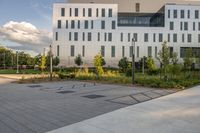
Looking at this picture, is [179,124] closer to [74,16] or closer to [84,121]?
[84,121]

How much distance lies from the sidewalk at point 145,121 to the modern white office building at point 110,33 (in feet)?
173

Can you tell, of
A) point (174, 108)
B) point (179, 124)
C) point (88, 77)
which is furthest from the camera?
point (88, 77)

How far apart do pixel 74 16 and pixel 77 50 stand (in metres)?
9.62

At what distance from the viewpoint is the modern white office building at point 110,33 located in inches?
2406

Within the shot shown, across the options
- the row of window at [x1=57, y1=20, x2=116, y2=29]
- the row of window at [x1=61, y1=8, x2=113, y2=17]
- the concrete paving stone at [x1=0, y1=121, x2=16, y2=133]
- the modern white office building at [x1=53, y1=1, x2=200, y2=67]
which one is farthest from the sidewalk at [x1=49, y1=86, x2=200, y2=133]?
the row of window at [x1=61, y1=8, x2=113, y2=17]

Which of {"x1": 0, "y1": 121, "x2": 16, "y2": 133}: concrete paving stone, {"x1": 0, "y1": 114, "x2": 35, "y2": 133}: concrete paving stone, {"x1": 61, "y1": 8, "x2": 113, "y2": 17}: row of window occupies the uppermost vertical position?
{"x1": 61, "y1": 8, "x2": 113, "y2": 17}: row of window

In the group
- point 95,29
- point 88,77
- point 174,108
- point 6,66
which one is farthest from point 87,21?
point 174,108

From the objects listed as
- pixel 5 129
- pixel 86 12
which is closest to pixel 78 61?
pixel 86 12

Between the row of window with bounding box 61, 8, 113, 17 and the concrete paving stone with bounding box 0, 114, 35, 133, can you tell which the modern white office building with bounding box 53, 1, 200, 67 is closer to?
the row of window with bounding box 61, 8, 113, 17

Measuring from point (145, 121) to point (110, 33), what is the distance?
183 ft

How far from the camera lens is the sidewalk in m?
5.89

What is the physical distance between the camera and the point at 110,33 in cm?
6134

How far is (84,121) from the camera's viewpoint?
6836mm

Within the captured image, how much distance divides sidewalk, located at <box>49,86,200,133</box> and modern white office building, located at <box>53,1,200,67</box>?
5270cm
